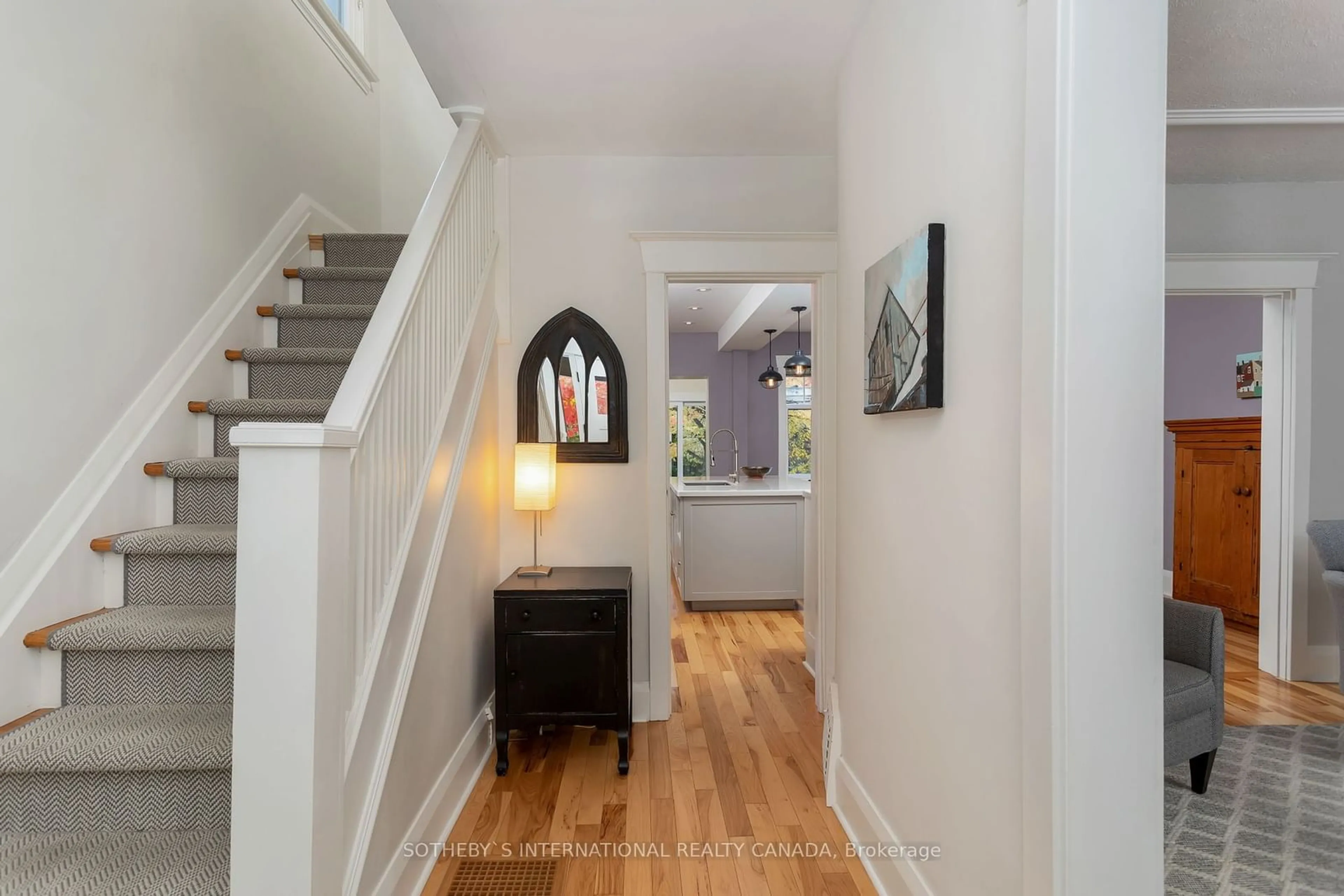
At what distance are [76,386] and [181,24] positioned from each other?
1.41m

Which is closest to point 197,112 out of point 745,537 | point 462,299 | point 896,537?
point 462,299

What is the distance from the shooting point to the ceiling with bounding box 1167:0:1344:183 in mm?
2229

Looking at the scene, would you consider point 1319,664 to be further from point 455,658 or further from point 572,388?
point 455,658

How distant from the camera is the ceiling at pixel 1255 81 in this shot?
223 centimetres

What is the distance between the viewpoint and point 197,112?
8.62 feet

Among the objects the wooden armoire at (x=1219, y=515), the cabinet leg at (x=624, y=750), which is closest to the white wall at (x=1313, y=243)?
the wooden armoire at (x=1219, y=515)

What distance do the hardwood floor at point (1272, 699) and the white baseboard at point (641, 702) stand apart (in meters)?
2.49

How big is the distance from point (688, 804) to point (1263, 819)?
1992 millimetres

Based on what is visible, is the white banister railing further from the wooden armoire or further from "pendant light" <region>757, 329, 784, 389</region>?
"pendant light" <region>757, 329, 784, 389</region>

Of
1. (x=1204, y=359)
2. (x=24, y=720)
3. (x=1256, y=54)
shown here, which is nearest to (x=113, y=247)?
(x=24, y=720)

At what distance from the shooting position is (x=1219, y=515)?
4.91 metres

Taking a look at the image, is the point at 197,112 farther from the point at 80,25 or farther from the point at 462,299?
the point at 462,299

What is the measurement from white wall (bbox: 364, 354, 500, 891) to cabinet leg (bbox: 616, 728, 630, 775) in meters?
0.55

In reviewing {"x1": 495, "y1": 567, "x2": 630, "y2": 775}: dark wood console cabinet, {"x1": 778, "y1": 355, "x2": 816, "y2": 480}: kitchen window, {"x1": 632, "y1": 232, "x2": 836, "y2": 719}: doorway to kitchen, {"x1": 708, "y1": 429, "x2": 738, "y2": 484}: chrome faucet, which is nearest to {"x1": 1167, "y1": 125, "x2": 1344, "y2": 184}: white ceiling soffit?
{"x1": 632, "y1": 232, "x2": 836, "y2": 719}: doorway to kitchen
